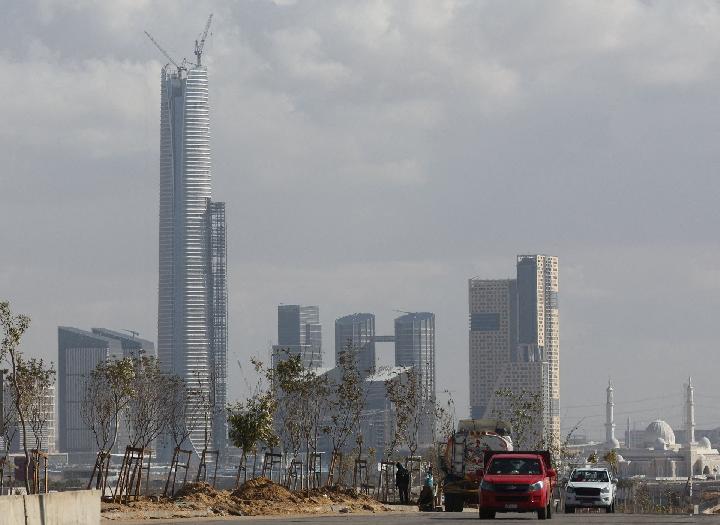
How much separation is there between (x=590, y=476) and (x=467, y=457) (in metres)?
6.47

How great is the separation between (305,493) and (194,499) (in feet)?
22.3

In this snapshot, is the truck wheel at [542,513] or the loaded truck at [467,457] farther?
the loaded truck at [467,457]

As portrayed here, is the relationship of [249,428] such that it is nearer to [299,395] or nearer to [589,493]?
[589,493]

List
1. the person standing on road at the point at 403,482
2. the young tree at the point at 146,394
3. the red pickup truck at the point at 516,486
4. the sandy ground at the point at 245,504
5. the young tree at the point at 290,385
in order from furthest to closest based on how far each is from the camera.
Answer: the young tree at the point at 146,394, the young tree at the point at 290,385, the person standing on road at the point at 403,482, the sandy ground at the point at 245,504, the red pickup truck at the point at 516,486

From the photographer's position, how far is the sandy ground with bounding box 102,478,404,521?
44.1 m

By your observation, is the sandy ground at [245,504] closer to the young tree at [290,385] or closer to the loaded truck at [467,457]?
the loaded truck at [467,457]

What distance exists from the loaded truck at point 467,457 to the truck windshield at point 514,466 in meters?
10.3

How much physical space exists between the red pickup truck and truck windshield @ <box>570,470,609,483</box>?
52.1 feet

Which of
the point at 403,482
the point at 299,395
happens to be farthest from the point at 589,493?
the point at 299,395

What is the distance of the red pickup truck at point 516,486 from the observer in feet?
138

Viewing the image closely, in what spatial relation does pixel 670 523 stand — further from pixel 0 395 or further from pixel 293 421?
pixel 293 421

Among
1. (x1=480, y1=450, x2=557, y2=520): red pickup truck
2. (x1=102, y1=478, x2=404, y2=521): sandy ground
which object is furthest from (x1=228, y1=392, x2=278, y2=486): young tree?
(x1=480, y1=450, x2=557, y2=520): red pickup truck

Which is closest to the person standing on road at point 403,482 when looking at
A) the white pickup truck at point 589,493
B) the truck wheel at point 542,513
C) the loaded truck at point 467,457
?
the loaded truck at point 467,457

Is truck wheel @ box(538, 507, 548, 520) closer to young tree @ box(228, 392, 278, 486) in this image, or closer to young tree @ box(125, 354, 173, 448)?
young tree @ box(228, 392, 278, 486)
